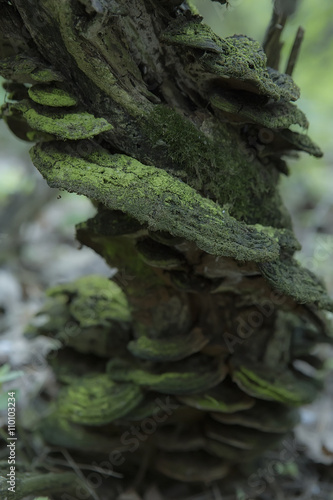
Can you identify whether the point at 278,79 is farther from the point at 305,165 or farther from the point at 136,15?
the point at 305,165

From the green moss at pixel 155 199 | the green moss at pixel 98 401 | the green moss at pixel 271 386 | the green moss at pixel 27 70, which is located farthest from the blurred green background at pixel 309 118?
the green moss at pixel 98 401

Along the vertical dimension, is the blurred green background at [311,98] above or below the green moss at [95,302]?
above

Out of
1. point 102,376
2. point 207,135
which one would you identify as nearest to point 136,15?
point 207,135

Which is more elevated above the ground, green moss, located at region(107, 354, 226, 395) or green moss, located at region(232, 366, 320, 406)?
green moss, located at region(232, 366, 320, 406)

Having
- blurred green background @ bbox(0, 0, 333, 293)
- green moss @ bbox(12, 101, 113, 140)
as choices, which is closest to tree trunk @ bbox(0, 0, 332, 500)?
green moss @ bbox(12, 101, 113, 140)

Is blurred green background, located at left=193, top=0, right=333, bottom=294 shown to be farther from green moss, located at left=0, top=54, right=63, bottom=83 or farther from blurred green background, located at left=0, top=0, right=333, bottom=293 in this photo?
green moss, located at left=0, top=54, right=63, bottom=83

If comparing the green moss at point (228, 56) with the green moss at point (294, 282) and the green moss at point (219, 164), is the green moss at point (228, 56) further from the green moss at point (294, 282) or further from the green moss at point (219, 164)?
the green moss at point (294, 282)

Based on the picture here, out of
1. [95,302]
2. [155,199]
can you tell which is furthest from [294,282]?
[95,302]
